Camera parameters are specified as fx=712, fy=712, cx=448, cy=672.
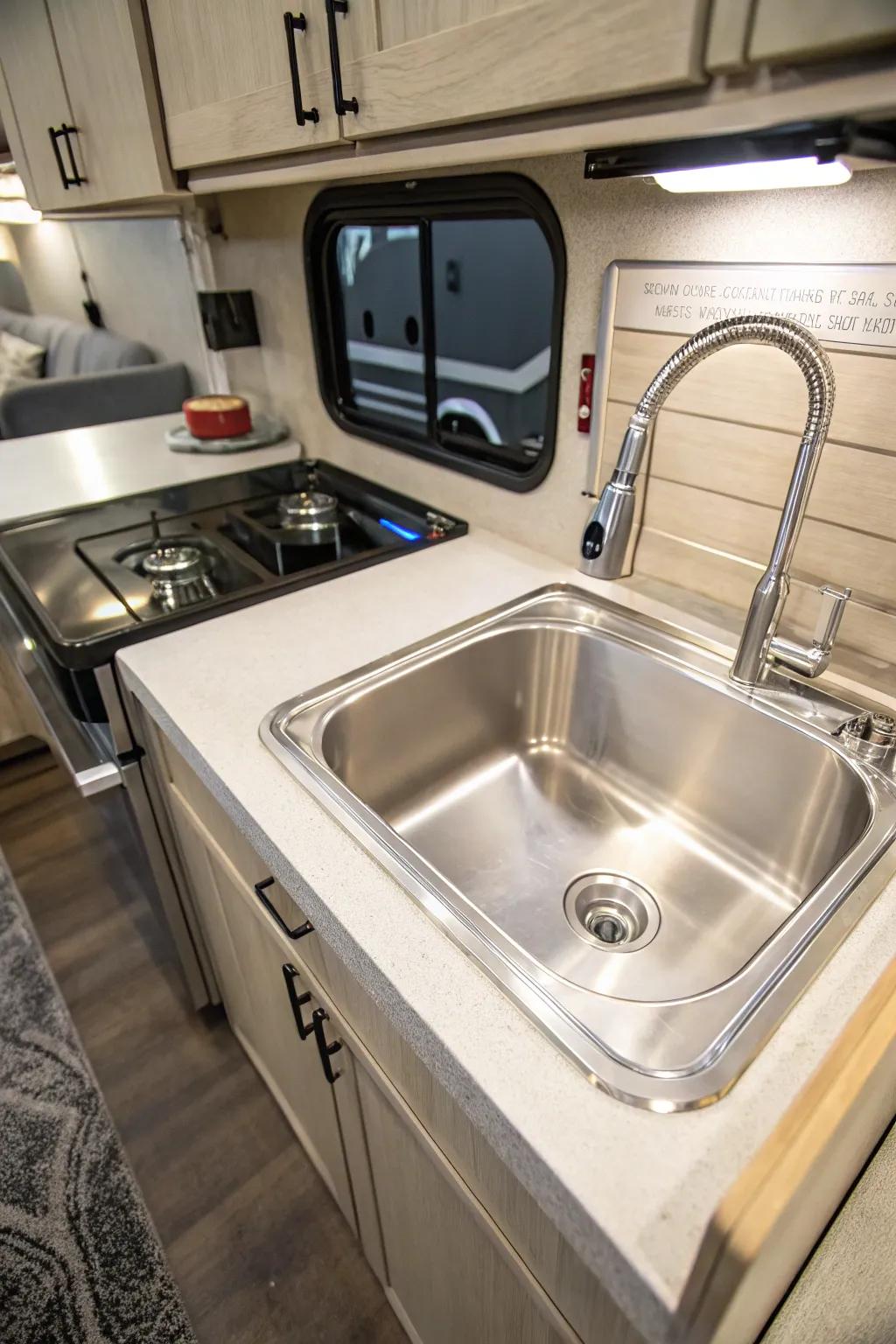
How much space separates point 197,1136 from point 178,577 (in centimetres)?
104

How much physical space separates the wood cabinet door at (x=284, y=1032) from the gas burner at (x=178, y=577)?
0.43 metres

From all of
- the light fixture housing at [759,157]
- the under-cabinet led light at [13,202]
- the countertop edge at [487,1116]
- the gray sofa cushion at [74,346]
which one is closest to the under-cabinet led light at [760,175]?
the light fixture housing at [759,157]

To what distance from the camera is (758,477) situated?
94 centimetres

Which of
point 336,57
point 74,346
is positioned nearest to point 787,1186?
point 336,57

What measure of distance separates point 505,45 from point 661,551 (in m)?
0.67

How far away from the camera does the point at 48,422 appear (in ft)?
10.6

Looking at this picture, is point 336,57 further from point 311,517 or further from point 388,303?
point 388,303

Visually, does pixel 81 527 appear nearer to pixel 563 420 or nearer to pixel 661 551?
pixel 563 420

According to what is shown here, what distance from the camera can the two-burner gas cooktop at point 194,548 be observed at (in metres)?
1.09

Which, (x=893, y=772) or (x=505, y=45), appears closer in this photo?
(x=505, y=45)

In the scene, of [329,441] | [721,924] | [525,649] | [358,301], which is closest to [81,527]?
[329,441]

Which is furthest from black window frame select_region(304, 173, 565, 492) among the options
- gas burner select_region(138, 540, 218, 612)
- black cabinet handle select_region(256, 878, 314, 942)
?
black cabinet handle select_region(256, 878, 314, 942)

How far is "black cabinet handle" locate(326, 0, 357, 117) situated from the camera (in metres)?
0.75

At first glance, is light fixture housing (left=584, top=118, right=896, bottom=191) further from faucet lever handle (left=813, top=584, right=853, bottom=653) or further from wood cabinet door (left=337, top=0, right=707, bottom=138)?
faucet lever handle (left=813, top=584, right=853, bottom=653)
